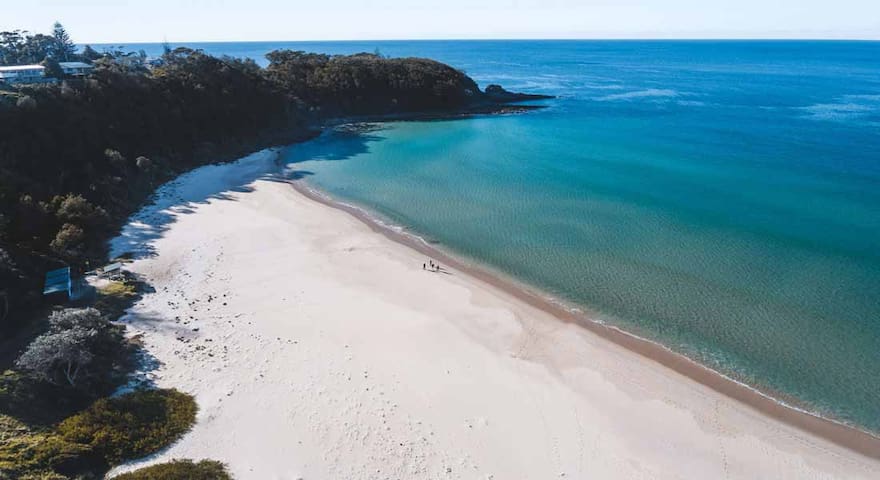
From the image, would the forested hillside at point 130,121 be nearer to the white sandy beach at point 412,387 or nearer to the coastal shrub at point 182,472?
the white sandy beach at point 412,387

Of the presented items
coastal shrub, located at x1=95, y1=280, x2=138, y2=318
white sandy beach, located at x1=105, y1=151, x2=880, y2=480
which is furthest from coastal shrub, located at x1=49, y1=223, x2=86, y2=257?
coastal shrub, located at x1=95, y1=280, x2=138, y2=318

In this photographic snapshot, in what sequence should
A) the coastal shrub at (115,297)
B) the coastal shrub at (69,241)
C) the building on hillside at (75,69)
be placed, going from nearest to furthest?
the coastal shrub at (115,297)
the coastal shrub at (69,241)
the building on hillside at (75,69)

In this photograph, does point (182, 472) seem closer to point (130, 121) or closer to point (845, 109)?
point (130, 121)

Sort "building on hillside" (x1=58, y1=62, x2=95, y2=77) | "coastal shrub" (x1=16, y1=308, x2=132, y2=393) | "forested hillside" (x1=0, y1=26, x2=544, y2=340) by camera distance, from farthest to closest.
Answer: "building on hillside" (x1=58, y1=62, x2=95, y2=77) < "forested hillside" (x1=0, y1=26, x2=544, y2=340) < "coastal shrub" (x1=16, y1=308, x2=132, y2=393)

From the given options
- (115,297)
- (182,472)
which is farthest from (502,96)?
(182,472)

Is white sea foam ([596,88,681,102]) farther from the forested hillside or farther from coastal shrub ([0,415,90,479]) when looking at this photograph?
coastal shrub ([0,415,90,479])

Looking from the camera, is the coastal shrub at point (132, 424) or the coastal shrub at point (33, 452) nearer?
the coastal shrub at point (33, 452)

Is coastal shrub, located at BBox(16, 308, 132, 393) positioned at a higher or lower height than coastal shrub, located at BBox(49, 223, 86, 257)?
lower

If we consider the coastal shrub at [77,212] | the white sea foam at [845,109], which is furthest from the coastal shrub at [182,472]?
the white sea foam at [845,109]

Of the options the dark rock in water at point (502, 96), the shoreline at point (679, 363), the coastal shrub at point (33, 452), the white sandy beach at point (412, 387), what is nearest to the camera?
the coastal shrub at point (33, 452)
